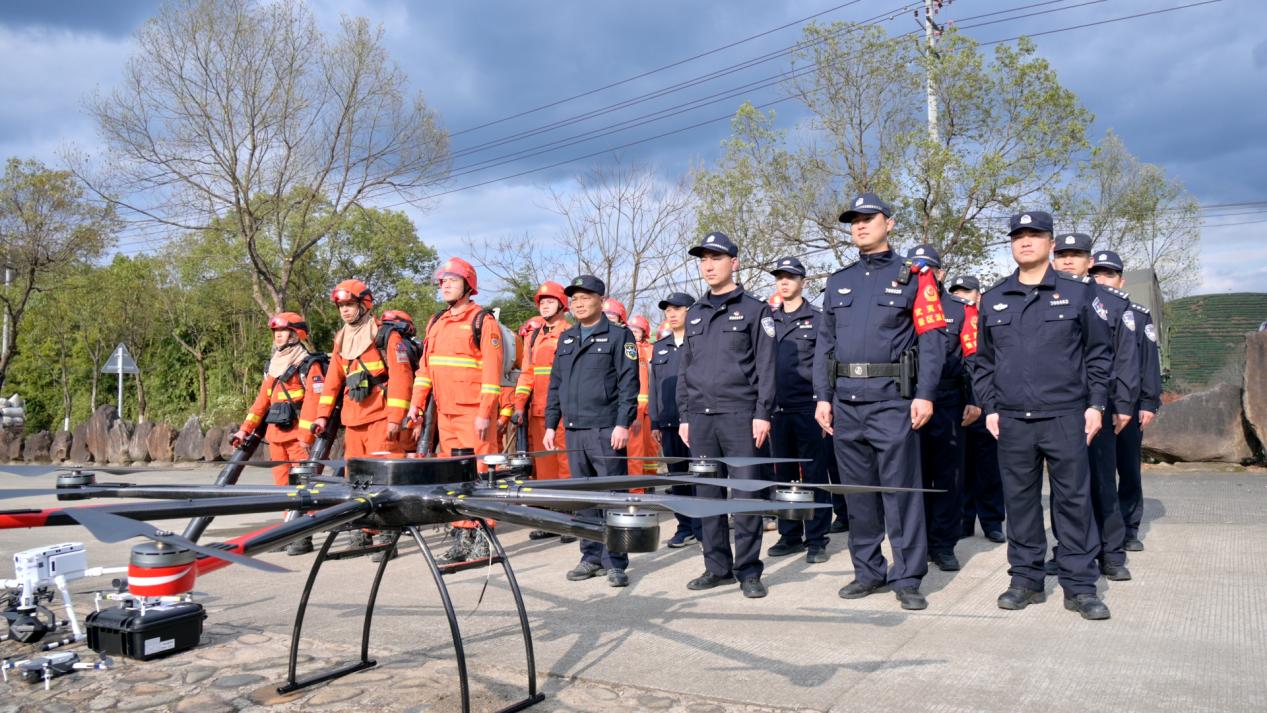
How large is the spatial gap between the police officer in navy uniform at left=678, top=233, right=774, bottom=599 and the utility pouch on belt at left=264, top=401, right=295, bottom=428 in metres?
3.87

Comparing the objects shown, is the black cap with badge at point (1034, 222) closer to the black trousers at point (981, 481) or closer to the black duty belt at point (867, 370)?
the black duty belt at point (867, 370)

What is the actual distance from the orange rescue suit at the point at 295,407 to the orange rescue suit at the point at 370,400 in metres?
0.17

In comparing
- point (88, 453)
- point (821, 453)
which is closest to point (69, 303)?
point (88, 453)

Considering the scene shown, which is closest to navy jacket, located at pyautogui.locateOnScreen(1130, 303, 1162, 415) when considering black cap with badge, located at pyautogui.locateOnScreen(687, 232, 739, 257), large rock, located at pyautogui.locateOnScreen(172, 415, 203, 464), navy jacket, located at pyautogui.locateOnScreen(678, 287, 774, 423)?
navy jacket, located at pyautogui.locateOnScreen(678, 287, 774, 423)

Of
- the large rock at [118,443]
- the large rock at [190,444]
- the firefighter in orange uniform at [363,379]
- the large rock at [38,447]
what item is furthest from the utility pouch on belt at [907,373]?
the large rock at [38,447]

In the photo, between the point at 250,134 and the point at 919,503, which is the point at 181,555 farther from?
the point at 250,134

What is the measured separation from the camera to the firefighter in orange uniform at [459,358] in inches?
272

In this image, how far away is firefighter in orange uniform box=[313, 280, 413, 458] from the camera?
7367mm

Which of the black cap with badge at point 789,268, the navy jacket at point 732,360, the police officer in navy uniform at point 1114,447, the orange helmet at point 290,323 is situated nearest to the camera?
the police officer in navy uniform at point 1114,447

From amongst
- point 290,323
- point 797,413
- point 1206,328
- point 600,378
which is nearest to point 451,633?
point 600,378

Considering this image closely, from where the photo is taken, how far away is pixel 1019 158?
1705 centimetres

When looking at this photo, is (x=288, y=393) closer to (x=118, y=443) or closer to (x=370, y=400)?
(x=370, y=400)

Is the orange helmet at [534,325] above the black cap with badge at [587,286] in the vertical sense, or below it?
above

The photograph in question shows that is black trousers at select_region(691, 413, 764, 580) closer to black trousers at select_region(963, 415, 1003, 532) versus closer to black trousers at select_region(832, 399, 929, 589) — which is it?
black trousers at select_region(832, 399, 929, 589)
